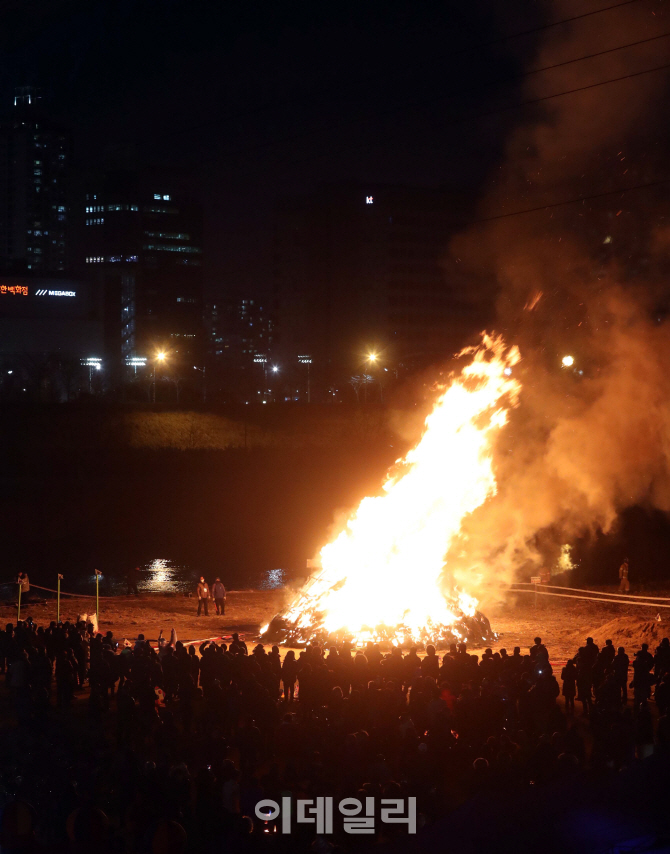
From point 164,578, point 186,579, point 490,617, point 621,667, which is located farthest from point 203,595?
point 164,578

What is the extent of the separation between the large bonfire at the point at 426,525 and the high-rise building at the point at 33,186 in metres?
142

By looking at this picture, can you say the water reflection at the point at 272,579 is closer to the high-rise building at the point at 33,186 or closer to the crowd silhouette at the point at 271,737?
the crowd silhouette at the point at 271,737

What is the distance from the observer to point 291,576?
1596 inches

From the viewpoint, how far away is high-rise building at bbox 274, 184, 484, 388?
10544 cm

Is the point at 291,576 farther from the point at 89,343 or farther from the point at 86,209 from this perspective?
the point at 86,209

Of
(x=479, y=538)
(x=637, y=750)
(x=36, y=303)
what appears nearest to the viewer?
(x=637, y=750)

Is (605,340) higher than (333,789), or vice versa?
(605,340)

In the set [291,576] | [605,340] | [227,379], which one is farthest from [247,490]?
[227,379]

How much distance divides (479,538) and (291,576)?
14.2 meters

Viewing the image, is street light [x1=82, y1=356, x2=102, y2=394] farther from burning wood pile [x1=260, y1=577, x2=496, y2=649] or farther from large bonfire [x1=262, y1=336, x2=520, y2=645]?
burning wood pile [x1=260, y1=577, x2=496, y2=649]

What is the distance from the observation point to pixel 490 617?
25094mm

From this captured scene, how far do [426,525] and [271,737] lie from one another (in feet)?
33.5

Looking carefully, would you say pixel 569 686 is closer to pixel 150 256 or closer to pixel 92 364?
pixel 92 364
